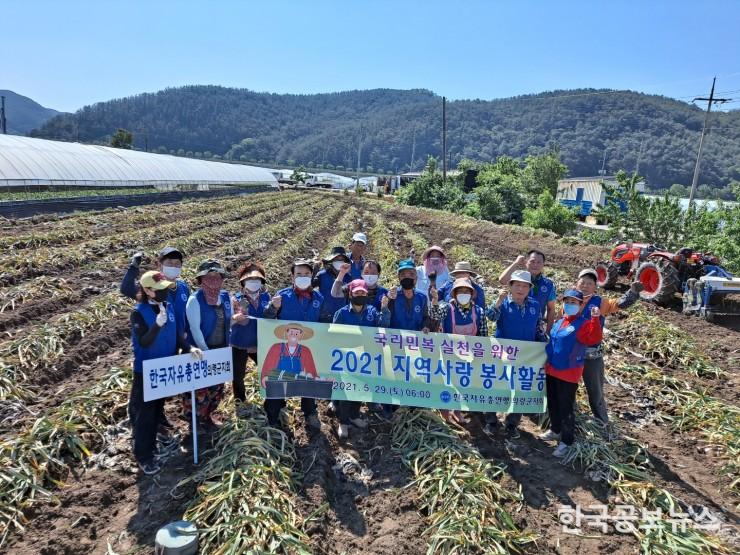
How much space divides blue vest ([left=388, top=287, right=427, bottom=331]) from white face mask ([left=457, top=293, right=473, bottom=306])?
40cm

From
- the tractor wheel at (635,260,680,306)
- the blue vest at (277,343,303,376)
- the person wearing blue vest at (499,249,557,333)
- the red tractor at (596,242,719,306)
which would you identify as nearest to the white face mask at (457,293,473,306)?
the person wearing blue vest at (499,249,557,333)

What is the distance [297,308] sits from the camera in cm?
482

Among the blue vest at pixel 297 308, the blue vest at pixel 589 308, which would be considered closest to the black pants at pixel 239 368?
the blue vest at pixel 297 308

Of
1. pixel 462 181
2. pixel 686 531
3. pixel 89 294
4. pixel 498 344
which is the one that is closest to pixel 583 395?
pixel 498 344

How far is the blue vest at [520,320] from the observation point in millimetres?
4855

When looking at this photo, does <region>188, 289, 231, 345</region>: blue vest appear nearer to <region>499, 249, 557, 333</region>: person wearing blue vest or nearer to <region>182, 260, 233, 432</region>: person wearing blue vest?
<region>182, 260, 233, 432</region>: person wearing blue vest

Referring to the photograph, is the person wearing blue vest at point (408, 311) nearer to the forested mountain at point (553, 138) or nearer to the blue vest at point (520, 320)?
the blue vest at point (520, 320)

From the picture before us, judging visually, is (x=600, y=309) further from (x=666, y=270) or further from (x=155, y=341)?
(x=666, y=270)

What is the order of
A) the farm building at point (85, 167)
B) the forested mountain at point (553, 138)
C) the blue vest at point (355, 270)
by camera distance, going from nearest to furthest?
1. the blue vest at point (355, 270)
2. the farm building at point (85, 167)
3. the forested mountain at point (553, 138)

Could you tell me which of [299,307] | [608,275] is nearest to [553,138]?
[608,275]

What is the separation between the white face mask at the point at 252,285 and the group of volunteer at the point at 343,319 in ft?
0.04

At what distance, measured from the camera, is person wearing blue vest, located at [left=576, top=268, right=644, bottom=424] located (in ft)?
14.7

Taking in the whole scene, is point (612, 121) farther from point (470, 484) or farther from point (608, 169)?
point (470, 484)

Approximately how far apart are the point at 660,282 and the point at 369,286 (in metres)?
8.26
